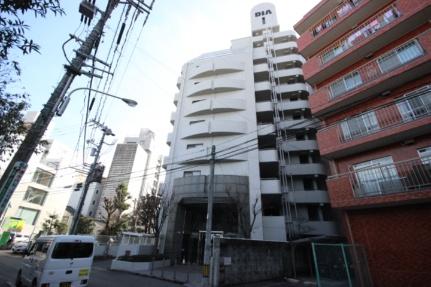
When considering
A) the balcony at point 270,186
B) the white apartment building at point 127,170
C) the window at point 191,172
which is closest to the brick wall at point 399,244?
the balcony at point 270,186

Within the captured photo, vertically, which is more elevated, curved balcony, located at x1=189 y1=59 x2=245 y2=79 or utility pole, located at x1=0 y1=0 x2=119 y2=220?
curved balcony, located at x1=189 y1=59 x2=245 y2=79

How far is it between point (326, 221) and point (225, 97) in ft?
56.5

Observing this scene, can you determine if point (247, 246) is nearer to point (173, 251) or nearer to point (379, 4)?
point (173, 251)

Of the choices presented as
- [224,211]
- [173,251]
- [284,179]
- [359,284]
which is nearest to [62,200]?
[173,251]

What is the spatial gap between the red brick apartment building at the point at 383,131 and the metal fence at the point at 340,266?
19.5 inches

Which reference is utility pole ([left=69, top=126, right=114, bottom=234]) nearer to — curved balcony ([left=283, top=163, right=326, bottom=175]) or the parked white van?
the parked white van

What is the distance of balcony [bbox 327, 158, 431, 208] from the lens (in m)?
8.82

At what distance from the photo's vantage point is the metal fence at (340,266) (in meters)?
8.91

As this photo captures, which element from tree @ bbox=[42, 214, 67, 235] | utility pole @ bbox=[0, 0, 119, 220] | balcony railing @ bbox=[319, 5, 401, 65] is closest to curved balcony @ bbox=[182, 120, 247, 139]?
balcony railing @ bbox=[319, 5, 401, 65]

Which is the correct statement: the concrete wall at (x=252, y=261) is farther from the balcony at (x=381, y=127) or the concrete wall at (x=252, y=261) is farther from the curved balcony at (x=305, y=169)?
the curved balcony at (x=305, y=169)

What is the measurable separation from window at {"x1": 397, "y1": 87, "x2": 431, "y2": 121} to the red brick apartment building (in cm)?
4

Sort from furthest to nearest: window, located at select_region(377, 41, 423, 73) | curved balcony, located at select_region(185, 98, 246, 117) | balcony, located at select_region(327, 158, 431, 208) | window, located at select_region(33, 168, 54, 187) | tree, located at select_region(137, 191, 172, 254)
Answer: window, located at select_region(33, 168, 54, 187)
curved balcony, located at select_region(185, 98, 246, 117)
tree, located at select_region(137, 191, 172, 254)
window, located at select_region(377, 41, 423, 73)
balcony, located at select_region(327, 158, 431, 208)

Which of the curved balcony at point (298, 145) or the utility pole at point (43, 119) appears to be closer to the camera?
the utility pole at point (43, 119)

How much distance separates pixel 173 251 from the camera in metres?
19.8
